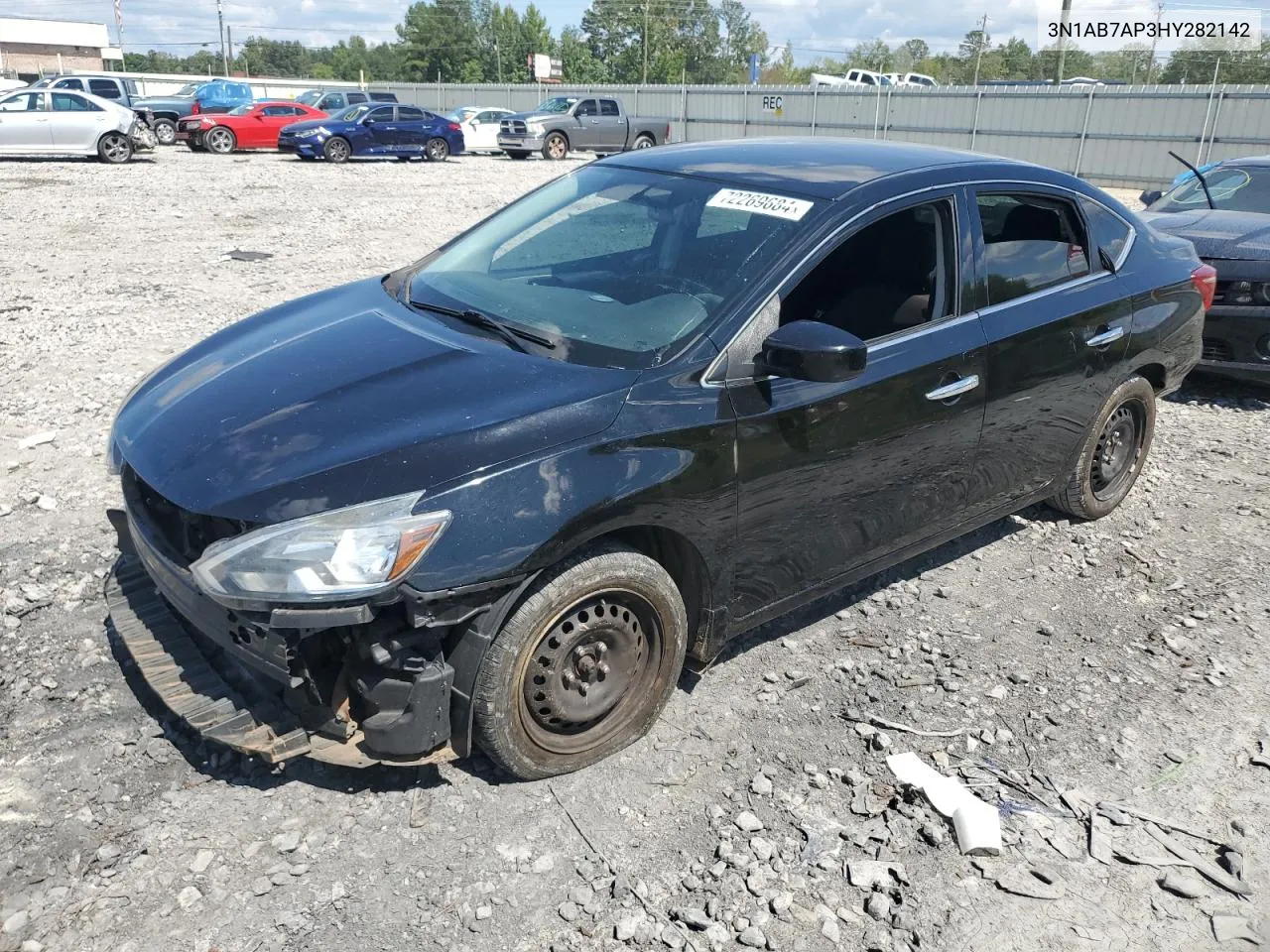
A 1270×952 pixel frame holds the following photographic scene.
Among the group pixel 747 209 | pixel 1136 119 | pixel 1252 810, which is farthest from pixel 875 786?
pixel 1136 119

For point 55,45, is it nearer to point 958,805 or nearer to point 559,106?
point 559,106

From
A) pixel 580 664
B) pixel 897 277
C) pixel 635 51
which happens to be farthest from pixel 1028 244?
pixel 635 51

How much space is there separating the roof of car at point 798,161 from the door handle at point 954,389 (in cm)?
81

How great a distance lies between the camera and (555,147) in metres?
29.0

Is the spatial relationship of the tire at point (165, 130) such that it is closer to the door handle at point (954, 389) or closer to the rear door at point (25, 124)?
the rear door at point (25, 124)

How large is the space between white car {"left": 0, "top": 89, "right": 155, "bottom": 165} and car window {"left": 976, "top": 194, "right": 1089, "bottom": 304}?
21.9m

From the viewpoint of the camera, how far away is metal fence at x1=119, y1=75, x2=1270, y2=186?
24344mm

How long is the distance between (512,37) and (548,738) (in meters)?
108

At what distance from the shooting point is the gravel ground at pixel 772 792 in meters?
2.69

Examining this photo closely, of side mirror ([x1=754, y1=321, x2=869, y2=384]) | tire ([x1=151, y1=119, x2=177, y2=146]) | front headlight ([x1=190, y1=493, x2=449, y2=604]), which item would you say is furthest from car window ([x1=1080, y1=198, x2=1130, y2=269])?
tire ([x1=151, y1=119, x2=177, y2=146])

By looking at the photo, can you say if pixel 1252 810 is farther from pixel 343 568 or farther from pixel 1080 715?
pixel 343 568

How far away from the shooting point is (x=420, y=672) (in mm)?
2738

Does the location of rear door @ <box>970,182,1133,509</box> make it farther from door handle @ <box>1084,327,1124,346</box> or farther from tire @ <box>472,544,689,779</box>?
tire @ <box>472,544,689,779</box>

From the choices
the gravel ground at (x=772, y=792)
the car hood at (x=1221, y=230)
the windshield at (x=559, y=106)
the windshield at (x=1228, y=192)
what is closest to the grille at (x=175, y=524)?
the gravel ground at (x=772, y=792)
